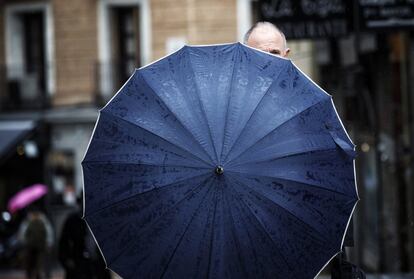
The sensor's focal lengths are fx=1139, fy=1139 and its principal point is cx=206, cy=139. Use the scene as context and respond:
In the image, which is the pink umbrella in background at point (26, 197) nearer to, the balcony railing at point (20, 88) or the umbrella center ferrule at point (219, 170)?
the balcony railing at point (20, 88)

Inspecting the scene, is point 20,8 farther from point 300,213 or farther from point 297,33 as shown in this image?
point 300,213

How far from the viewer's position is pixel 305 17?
1421 centimetres

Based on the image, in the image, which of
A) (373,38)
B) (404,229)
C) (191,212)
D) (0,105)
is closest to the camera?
(191,212)

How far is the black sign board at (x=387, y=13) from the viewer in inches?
513

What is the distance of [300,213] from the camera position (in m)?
4.78

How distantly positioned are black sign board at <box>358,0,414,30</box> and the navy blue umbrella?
826cm

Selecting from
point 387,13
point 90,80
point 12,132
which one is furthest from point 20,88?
point 387,13

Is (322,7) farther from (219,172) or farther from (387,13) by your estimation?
(219,172)

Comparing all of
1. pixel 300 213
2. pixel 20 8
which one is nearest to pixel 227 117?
pixel 300 213

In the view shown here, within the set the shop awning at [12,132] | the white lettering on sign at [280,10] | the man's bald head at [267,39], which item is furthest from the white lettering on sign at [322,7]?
the shop awning at [12,132]

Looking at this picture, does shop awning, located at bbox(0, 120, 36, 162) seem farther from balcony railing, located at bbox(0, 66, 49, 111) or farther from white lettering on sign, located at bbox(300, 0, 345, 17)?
white lettering on sign, located at bbox(300, 0, 345, 17)

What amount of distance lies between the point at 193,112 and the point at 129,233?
59 centimetres

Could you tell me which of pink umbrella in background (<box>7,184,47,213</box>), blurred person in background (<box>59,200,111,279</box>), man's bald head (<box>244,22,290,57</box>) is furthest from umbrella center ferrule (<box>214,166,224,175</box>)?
pink umbrella in background (<box>7,184,47,213</box>)

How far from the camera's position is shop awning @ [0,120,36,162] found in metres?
25.6
